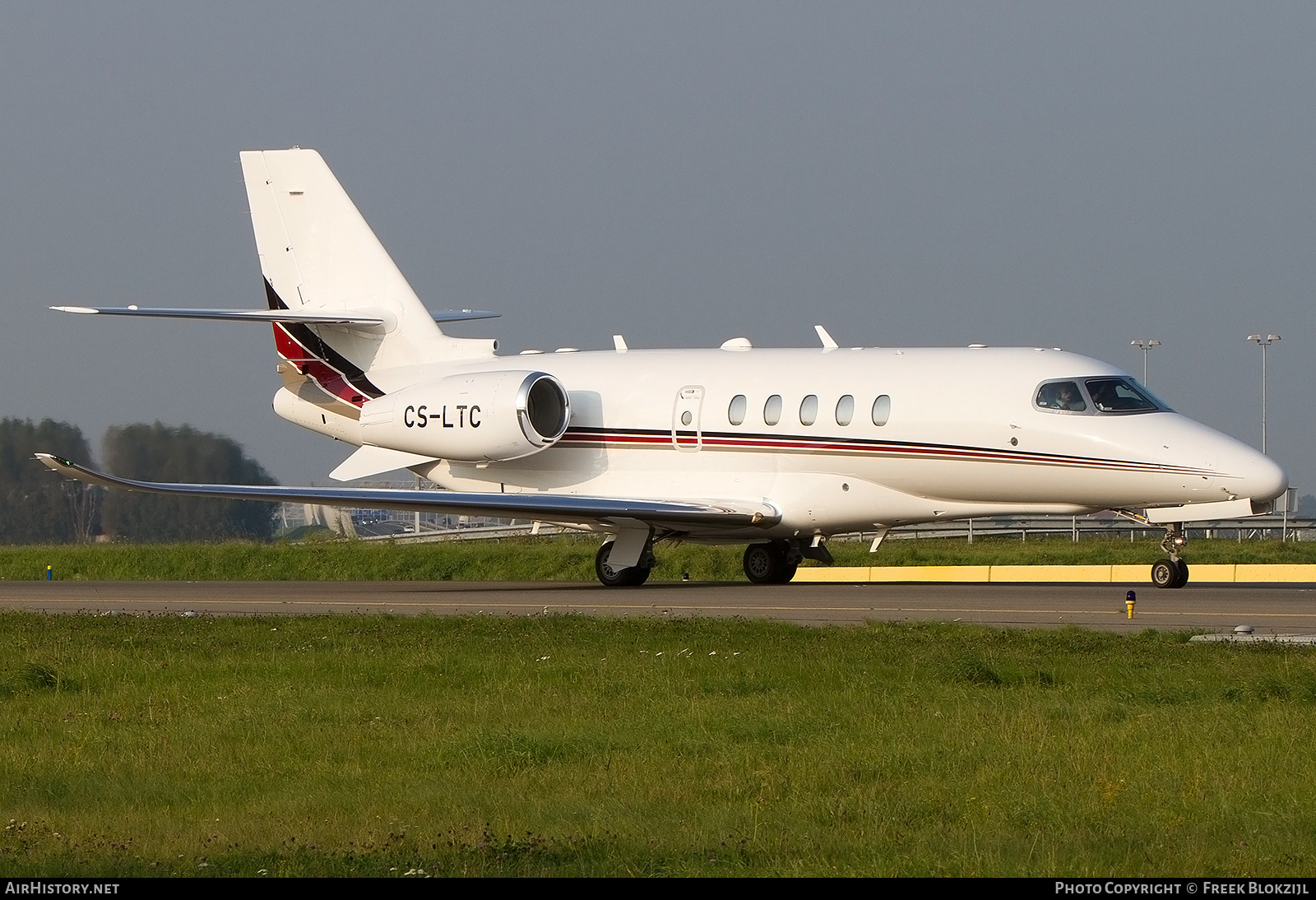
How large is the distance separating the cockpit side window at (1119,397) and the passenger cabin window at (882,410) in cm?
271

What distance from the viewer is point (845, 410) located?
23.4 m

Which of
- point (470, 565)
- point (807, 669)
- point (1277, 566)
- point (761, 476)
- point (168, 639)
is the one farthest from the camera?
point (470, 565)

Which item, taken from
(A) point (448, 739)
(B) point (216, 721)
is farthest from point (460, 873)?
(B) point (216, 721)

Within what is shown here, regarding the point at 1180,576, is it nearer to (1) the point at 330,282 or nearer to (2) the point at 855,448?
(2) the point at 855,448

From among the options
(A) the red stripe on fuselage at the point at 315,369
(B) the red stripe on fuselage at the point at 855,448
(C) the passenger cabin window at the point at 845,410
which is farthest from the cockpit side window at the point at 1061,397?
(A) the red stripe on fuselage at the point at 315,369

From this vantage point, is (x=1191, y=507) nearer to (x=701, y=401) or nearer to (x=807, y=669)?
(x=701, y=401)

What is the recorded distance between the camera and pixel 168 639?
50.3 ft

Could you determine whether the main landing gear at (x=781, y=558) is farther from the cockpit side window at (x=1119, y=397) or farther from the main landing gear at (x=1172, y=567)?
the main landing gear at (x=1172, y=567)

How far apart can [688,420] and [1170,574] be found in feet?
24.2

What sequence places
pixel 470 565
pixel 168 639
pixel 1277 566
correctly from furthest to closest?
pixel 470 565
pixel 1277 566
pixel 168 639

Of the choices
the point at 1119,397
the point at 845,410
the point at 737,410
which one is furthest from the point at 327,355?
the point at 1119,397

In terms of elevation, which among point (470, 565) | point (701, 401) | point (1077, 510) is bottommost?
point (470, 565)

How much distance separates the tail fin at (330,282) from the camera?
28.5 meters

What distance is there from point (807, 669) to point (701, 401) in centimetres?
1294
